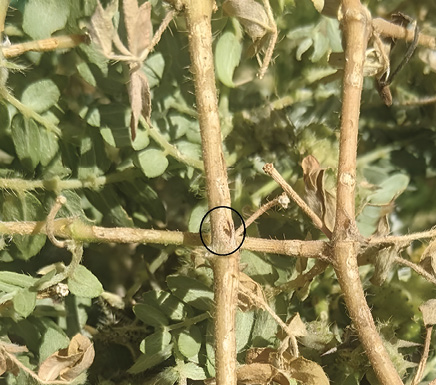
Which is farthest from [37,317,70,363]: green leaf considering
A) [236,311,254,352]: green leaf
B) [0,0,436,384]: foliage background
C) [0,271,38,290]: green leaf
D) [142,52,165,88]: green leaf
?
[142,52,165,88]: green leaf

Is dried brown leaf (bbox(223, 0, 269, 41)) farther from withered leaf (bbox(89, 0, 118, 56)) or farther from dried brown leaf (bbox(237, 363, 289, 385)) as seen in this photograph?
dried brown leaf (bbox(237, 363, 289, 385))

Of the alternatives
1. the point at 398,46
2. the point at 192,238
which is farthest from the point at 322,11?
the point at 192,238

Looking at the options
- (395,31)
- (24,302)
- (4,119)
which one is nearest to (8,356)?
(24,302)

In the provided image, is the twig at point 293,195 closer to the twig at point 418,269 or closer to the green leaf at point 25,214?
the twig at point 418,269

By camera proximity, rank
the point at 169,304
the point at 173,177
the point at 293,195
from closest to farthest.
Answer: the point at 293,195
the point at 169,304
the point at 173,177

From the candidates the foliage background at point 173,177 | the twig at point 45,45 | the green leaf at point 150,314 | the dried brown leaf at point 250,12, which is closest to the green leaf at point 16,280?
the foliage background at point 173,177

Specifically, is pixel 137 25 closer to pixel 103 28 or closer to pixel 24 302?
pixel 103 28
